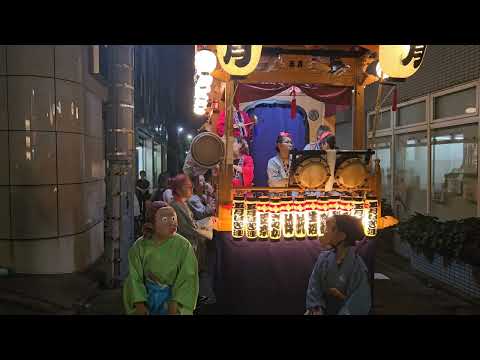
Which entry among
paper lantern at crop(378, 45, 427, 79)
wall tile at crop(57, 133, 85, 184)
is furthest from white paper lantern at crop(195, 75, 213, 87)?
paper lantern at crop(378, 45, 427, 79)

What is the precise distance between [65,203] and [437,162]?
28.7 ft

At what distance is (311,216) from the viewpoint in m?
6.08

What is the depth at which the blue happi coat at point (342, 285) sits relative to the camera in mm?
4270

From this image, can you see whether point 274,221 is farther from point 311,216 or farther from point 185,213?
point 185,213

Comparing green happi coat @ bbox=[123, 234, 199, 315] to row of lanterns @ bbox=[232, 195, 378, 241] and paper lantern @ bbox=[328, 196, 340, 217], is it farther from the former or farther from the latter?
paper lantern @ bbox=[328, 196, 340, 217]

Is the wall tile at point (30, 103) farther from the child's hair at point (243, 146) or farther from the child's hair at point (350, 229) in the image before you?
the child's hair at point (350, 229)

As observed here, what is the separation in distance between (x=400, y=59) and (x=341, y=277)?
342cm

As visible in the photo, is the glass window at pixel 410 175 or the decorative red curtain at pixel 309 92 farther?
the glass window at pixel 410 175

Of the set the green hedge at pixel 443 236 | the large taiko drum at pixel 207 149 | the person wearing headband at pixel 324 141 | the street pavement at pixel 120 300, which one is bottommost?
the street pavement at pixel 120 300

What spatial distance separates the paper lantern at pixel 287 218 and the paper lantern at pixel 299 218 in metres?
0.06

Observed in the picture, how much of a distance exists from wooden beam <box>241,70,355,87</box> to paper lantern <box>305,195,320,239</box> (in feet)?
8.12

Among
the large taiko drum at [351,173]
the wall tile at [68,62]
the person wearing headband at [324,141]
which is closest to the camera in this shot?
the large taiko drum at [351,173]

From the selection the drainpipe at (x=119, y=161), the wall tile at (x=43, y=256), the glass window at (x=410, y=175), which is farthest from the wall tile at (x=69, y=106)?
the glass window at (x=410, y=175)

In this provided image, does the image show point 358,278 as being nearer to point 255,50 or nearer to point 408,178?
point 255,50
